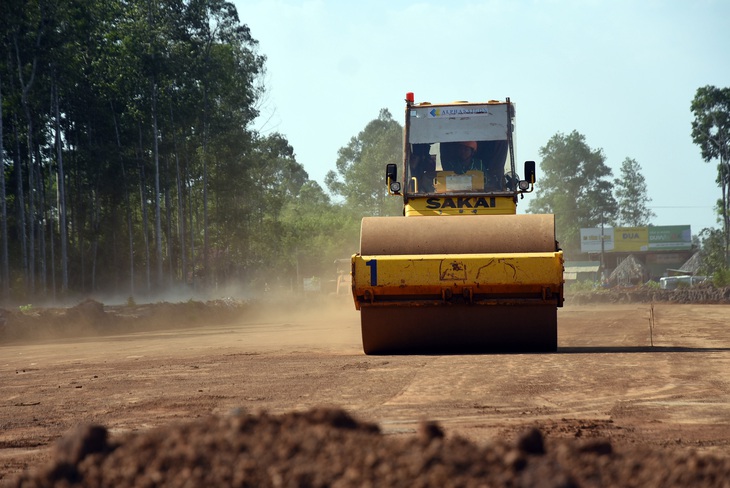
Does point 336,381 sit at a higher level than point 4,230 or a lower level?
lower

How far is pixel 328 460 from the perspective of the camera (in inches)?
159

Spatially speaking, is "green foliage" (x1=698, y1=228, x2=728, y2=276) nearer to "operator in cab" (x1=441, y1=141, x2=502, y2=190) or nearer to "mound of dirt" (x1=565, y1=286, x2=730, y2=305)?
"mound of dirt" (x1=565, y1=286, x2=730, y2=305)

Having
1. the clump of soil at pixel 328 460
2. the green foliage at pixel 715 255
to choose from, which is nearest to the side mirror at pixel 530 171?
the clump of soil at pixel 328 460

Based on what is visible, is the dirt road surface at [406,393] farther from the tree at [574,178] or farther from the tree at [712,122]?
the tree at [574,178]

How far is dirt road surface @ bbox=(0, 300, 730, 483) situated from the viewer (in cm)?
718

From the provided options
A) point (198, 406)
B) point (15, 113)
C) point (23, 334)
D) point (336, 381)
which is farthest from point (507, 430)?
point (15, 113)

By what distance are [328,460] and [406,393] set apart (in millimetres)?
5336

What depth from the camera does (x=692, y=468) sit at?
4.38 meters

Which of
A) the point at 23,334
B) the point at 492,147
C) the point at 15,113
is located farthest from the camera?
the point at 15,113

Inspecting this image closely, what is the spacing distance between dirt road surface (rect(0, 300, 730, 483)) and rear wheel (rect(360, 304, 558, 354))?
Answer: 17.0 inches

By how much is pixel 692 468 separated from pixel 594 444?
0.45m

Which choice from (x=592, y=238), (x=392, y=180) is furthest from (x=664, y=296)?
(x=592, y=238)

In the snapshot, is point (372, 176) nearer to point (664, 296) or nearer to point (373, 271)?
point (664, 296)

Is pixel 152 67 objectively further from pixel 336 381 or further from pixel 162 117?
pixel 336 381
